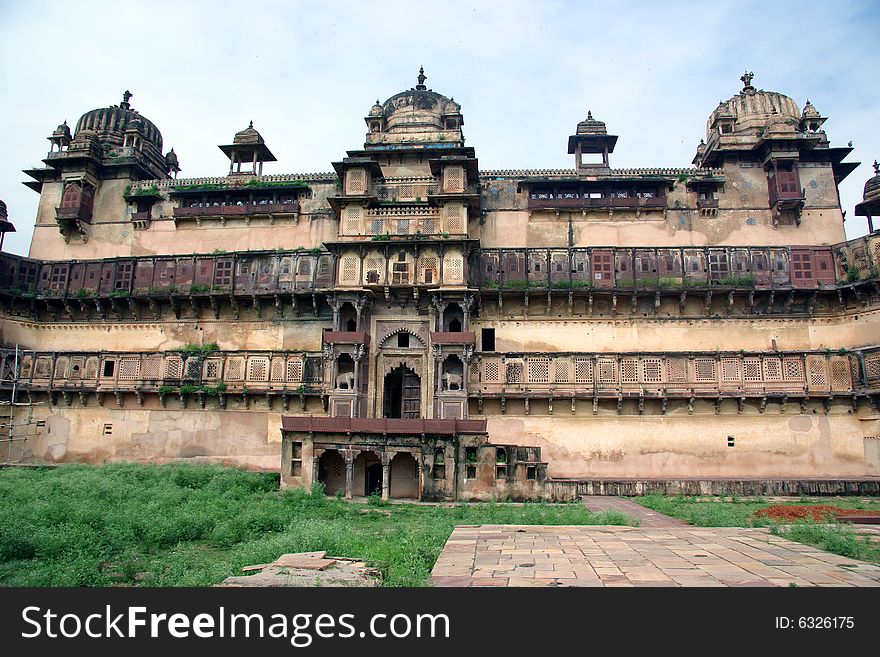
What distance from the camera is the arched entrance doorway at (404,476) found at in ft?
70.9

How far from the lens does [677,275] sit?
26703 millimetres

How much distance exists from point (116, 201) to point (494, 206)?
781 inches

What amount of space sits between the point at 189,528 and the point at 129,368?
17.0 meters

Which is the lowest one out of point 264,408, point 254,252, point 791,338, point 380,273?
point 264,408

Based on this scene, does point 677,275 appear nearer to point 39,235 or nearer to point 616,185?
point 616,185

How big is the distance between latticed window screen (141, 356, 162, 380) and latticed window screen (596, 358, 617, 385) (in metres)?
18.8

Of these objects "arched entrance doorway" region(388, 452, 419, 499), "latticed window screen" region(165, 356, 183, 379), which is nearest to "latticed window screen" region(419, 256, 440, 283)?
"arched entrance doorway" region(388, 452, 419, 499)

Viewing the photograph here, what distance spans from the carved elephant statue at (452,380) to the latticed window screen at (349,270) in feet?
18.0

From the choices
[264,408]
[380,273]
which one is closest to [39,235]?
[264,408]

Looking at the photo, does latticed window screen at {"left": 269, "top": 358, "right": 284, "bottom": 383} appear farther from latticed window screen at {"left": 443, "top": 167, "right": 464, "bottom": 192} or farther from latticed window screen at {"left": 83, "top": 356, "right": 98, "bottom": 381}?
latticed window screen at {"left": 443, "top": 167, "right": 464, "bottom": 192}

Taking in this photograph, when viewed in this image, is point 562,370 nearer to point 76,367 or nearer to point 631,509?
point 631,509
